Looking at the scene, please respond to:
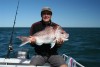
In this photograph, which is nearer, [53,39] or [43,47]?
[53,39]

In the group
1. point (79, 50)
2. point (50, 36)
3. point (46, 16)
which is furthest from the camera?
point (79, 50)

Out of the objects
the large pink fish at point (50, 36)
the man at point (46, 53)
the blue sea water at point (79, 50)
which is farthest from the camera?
the blue sea water at point (79, 50)

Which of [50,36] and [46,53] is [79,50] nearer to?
[46,53]

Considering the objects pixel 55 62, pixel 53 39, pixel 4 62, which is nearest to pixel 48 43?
pixel 53 39

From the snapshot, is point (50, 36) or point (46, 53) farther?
point (46, 53)

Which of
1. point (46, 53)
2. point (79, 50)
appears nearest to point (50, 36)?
point (46, 53)

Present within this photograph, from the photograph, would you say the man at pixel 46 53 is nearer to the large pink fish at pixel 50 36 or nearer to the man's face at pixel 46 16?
the man's face at pixel 46 16

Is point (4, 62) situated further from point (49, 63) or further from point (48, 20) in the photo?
point (48, 20)

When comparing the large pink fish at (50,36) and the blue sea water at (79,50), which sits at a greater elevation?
the large pink fish at (50,36)

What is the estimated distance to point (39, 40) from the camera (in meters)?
5.59

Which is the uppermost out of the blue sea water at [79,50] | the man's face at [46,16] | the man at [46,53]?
the man's face at [46,16]

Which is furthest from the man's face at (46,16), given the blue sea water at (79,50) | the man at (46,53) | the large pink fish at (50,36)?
the blue sea water at (79,50)

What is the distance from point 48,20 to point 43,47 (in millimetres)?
712

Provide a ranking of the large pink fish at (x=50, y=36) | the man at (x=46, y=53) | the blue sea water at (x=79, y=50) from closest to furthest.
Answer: the large pink fish at (x=50, y=36) → the man at (x=46, y=53) → the blue sea water at (x=79, y=50)
